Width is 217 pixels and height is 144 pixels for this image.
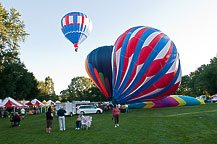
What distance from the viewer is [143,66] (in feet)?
77.1

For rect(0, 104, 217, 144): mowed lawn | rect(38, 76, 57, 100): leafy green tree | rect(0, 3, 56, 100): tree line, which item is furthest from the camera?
rect(38, 76, 57, 100): leafy green tree

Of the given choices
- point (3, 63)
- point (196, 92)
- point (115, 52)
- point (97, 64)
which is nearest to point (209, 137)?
point (115, 52)

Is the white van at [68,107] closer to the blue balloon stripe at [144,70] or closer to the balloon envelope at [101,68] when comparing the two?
the balloon envelope at [101,68]

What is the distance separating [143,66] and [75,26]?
47.3 ft

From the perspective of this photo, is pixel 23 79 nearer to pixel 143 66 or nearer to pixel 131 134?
pixel 143 66

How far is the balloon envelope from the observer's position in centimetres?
3394

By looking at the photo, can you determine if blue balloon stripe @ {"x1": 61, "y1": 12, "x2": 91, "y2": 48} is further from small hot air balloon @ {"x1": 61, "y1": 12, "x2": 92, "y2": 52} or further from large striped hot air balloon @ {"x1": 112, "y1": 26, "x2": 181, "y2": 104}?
large striped hot air balloon @ {"x1": 112, "y1": 26, "x2": 181, "y2": 104}

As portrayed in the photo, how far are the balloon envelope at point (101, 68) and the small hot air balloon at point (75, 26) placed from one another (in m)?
3.82

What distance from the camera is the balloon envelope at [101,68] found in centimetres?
3394

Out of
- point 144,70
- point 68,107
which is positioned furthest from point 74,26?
point 144,70

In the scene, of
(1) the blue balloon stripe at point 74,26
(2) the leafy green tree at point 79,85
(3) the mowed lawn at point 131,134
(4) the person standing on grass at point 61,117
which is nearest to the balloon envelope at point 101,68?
(1) the blue balloon stripe at point 74,26

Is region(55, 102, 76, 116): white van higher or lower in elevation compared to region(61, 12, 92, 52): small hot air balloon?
lower

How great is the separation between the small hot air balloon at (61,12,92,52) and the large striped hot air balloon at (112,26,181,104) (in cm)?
985

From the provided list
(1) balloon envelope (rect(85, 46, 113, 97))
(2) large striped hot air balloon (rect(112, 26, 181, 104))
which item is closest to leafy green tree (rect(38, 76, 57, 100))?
(1) balloon envelope (rect(85, 46, 113, 97))
